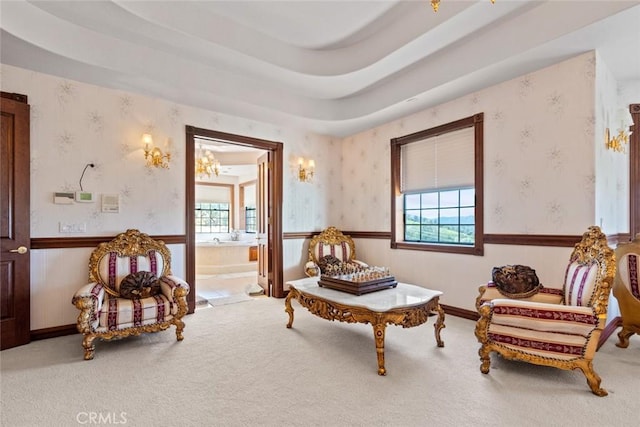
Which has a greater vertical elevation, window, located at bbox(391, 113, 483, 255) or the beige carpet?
window, located at bbox(391, 113, 483, 255)

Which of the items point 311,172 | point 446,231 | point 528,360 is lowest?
point 528,360

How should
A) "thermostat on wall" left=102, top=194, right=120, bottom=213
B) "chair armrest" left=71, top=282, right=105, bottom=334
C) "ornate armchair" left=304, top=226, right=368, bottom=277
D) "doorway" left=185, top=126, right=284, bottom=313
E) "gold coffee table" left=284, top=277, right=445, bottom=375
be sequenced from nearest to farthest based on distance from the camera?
"gold coffee table" left=284, top=277, right=445, bottom=375
"chair armrest" left=71, top=282, right=105, bottom=334
"thermostat on wall" left=102, top=194, right=120, bottom=213
"doorway" left=185, top=126, right=284, bottom=313
"ornate armchair" left=304, top=226, right=368, bottom=277

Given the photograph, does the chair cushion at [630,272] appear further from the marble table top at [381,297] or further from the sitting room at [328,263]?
the marble table top at [381,297]

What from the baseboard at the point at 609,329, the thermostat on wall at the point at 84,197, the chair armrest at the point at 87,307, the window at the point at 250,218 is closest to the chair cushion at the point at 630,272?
the baseboard at the point at 609,329

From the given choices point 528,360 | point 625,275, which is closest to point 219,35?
point 528,360

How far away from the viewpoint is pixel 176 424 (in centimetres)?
191

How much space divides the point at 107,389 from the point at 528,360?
3.14m

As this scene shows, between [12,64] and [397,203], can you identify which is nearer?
[12,64]

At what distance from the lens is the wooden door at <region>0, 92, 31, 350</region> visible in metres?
3.04

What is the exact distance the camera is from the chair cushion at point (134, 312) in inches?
115

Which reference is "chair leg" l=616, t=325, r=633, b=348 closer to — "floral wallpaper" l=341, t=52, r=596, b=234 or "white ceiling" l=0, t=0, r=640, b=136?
"floral wallpaper" l=341, t=52, r=596, b=234

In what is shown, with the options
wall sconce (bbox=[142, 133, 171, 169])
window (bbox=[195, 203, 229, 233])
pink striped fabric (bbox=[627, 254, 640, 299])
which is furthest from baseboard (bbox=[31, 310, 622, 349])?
window (bbox=[195, 203, 229, 233])

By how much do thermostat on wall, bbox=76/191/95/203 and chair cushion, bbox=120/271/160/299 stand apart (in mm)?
1014

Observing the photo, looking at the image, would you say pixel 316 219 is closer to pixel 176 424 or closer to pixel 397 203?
pixel 397 203
